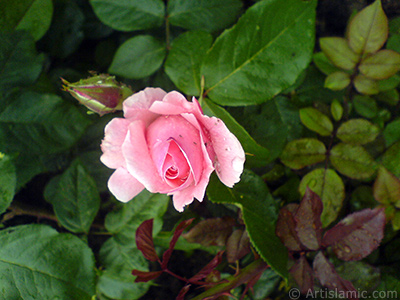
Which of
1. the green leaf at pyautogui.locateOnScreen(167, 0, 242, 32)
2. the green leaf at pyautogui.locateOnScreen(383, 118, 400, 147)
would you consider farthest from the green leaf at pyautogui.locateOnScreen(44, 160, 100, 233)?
the green leaf at pyautogui.locateOnScreen(383, 118, 400, 147)

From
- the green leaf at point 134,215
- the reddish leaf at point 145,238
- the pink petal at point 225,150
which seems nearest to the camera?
the pink petal at point 225,150

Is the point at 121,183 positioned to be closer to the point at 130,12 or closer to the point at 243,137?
the point at 243,137

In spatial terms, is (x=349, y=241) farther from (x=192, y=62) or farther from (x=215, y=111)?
(x=192, y=62)

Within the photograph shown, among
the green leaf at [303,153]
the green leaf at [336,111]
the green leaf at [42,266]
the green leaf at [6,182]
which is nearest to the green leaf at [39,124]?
the green leaf at [6,182]

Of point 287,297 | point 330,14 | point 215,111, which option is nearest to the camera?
point 215,111

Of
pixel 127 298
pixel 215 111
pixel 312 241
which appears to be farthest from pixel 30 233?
pixel 312 241

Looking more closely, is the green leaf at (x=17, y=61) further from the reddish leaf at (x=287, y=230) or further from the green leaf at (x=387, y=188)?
the green leaf at (x=387, y=188)
